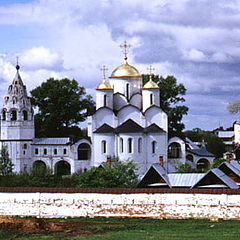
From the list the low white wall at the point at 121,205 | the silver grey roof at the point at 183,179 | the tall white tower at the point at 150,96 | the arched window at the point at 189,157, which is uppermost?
the tall white tower at the point at 150,96

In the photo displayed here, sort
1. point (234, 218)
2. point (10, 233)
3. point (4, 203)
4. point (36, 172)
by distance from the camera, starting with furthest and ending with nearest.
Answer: point (36, 172) → point (4, 203) → point (234, 218) → point (10, 233)

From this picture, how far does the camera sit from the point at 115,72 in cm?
4159

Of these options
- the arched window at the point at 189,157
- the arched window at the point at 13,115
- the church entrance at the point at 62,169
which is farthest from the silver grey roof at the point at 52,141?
the arched window at the point at 189,157

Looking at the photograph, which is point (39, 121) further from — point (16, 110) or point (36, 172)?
point (36, 172)

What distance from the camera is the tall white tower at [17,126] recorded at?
4147cm

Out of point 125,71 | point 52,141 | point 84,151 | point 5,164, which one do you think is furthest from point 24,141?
point 125,71

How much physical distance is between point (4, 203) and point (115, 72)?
82.4 ft

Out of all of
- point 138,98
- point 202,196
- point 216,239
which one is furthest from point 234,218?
point 138,98

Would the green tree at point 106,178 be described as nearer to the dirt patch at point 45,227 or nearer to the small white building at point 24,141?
the dirt patch at point 45,227

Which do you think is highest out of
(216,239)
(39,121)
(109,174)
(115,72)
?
(115,72)

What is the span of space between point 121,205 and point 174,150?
24098 millimetres

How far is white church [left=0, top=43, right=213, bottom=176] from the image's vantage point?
125 feet

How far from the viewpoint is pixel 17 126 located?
136 ft

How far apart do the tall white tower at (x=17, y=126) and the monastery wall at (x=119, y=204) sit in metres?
24.2
